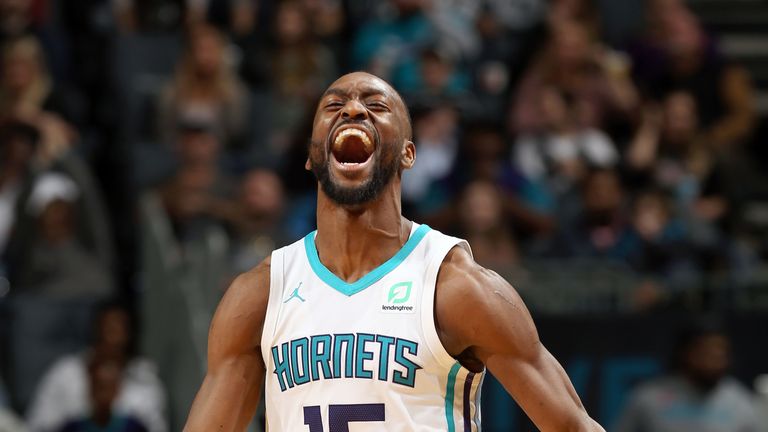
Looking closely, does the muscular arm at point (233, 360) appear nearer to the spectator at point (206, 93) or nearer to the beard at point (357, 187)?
the beard at point (357, 187)

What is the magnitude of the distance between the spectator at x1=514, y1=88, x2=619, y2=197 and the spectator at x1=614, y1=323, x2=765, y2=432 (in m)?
2.08

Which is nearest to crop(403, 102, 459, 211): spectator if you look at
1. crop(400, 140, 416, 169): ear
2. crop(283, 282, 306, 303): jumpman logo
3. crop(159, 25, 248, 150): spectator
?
Answer: crop(159, 25, 248, 150): spectator

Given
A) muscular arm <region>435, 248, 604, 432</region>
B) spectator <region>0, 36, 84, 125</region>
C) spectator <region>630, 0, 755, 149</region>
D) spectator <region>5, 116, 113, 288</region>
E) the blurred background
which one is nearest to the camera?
muscular arm <region>435, 248, 604, 432</region>

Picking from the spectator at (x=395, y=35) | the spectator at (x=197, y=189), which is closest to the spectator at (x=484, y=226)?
the spectator at (x=197, y=189)

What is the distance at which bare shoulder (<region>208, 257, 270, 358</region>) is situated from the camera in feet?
14.7

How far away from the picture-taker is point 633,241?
9914 mm

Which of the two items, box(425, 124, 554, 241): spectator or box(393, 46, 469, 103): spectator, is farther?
box(393, 46, 469, 103): spectator

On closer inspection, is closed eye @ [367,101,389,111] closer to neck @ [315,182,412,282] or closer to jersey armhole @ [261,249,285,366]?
neck @ [315,182,412,282]

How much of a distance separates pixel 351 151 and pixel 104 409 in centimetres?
495

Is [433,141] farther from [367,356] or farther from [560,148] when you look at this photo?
[367,356]

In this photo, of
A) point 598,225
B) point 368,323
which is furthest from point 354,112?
point 598,225

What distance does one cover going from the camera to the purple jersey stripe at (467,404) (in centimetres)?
437

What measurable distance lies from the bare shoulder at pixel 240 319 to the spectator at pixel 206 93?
6.35m

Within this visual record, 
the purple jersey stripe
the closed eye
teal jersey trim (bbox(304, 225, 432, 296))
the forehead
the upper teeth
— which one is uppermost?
the forehead
